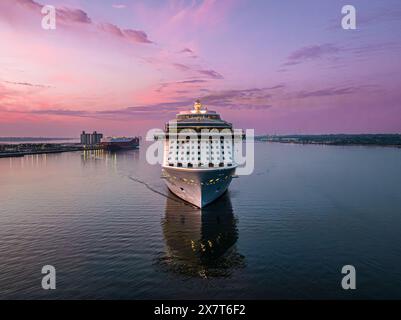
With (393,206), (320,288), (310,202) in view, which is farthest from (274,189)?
(320,288)

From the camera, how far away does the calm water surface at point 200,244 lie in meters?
16.8

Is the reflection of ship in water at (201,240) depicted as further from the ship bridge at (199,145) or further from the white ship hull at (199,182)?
the ship bridge at (199,145)

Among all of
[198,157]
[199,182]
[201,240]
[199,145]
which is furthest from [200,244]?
[199,145]

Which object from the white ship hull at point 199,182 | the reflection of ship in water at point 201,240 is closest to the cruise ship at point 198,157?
the white ship hull at point 199,182

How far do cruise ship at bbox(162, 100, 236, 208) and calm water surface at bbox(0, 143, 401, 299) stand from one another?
2053 millimetres

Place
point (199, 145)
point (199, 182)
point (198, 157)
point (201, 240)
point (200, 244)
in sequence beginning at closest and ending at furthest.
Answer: point (200, 244) → point (201, 240) → point (199, 182) → point (198, 157) → point (199, 145)

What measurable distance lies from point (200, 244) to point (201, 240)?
837 millimetres

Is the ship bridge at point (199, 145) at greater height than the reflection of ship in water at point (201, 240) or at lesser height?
greater

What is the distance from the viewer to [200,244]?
2350 centimetres

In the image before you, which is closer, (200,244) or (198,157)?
(200,244)

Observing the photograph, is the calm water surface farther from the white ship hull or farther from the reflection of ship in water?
the white ship hull

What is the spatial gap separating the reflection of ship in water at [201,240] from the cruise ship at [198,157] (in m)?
2.00

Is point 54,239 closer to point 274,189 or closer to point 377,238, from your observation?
point 377,238

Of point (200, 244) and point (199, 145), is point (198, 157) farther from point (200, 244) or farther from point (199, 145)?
point (200, 244)
